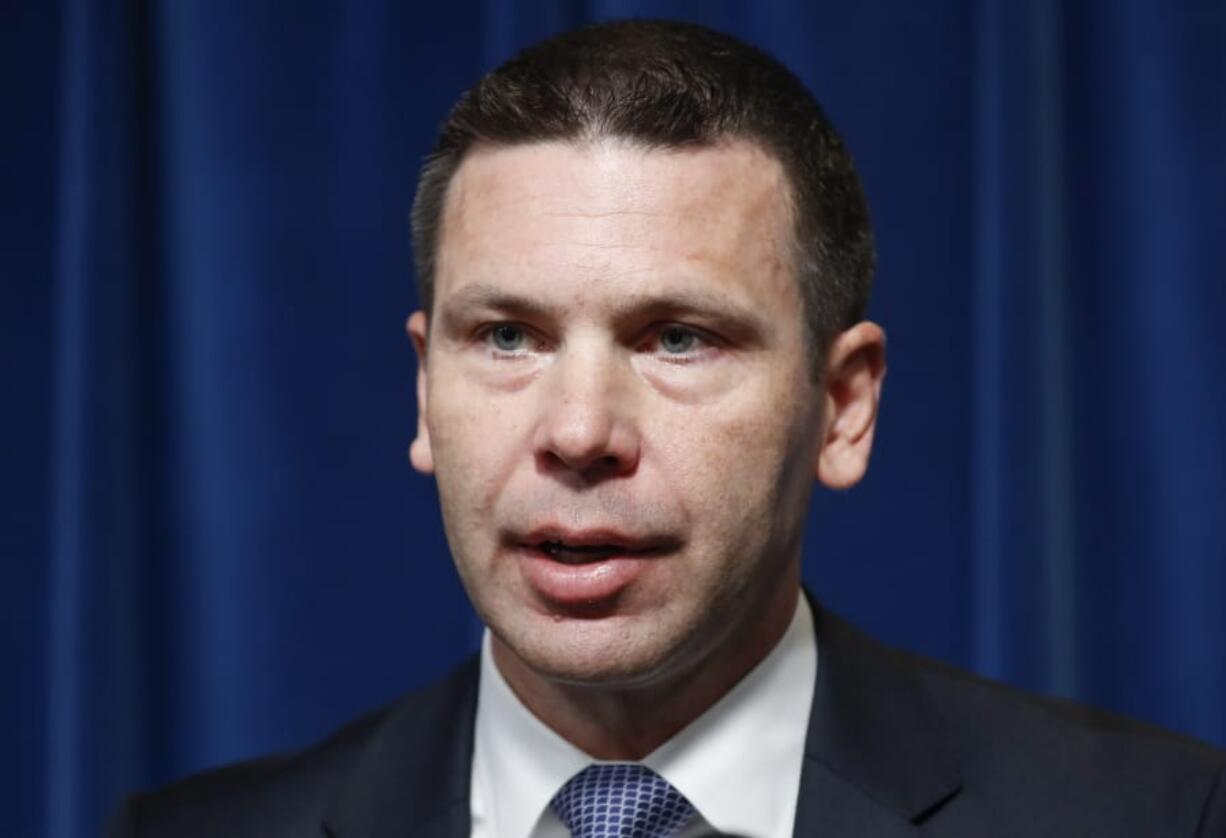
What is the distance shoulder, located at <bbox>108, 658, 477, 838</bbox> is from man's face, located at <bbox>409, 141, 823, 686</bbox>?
0.69ft

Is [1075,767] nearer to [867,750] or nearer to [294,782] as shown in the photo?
[867,750]

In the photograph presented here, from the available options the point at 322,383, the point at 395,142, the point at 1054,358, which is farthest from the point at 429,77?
the point at 1054,358

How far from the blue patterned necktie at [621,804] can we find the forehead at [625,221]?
46 cm

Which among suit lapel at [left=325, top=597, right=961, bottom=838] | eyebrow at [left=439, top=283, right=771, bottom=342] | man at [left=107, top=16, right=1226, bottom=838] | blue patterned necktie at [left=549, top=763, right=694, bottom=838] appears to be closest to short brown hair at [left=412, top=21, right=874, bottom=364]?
man at [left=107, top=16, right=1226, bottom=838]

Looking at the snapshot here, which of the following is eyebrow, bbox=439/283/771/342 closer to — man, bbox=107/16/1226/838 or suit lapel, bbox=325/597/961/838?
man, bbox=107/16/1226/838

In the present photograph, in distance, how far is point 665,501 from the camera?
1.54 metres

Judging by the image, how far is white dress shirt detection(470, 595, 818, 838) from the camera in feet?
5.38

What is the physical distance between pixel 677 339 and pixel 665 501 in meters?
0.15

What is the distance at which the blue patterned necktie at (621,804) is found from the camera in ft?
5.35

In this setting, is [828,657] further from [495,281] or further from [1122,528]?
[1122,528]

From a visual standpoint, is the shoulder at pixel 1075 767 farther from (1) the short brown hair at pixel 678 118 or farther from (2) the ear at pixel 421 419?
(2) the ear at pixel 421 419

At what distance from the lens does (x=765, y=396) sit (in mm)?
1611

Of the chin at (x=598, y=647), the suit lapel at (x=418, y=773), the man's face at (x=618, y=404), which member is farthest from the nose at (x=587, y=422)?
the suit lapel at (x=418, y=773)

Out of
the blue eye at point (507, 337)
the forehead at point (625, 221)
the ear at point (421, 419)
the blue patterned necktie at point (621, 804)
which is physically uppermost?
the forehead at point (625, 221)
